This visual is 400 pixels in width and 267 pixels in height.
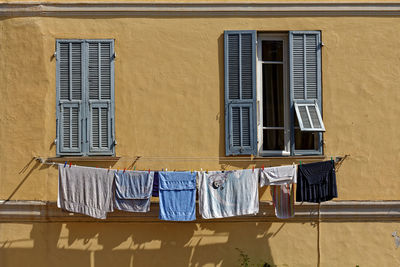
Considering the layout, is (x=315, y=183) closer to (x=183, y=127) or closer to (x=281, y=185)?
(x=281, y=185)

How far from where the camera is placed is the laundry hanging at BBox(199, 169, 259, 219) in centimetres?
895

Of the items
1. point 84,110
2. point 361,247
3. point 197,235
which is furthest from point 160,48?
point 361,247

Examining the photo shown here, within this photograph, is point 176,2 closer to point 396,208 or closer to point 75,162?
point 75,162

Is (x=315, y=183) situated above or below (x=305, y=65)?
below

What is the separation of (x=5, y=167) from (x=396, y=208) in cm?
588

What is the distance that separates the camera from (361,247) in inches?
367

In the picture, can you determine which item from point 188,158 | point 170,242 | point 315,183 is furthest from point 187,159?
point 315,183

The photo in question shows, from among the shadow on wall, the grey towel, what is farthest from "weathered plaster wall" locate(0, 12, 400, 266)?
the grey towel

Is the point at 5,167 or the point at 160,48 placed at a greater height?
the point at 160,48

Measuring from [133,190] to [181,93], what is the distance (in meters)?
1.65

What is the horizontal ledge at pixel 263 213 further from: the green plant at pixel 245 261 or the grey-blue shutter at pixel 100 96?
the grey-blue shutter at pixel 100 96

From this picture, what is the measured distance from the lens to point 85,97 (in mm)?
9406

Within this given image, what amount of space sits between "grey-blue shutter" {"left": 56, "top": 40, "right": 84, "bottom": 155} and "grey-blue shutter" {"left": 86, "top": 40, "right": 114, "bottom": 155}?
5.9 inches

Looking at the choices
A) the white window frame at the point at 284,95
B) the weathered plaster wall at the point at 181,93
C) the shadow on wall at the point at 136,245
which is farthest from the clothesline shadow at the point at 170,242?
the white window frame at the point at 284,95
